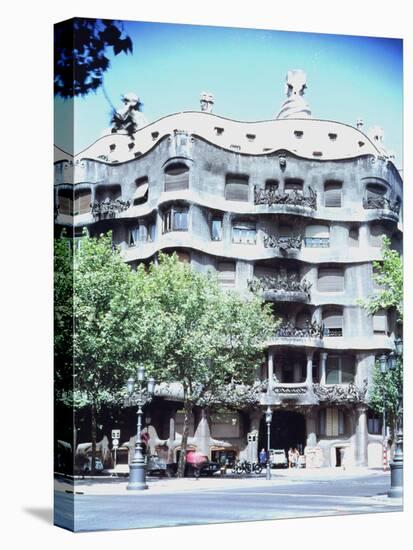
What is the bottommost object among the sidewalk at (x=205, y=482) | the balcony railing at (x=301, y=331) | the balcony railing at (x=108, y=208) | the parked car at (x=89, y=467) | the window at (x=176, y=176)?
the sidewalk at (x=205, y=482)

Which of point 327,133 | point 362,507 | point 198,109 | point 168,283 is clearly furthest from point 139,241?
point 362,507

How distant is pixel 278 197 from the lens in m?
23.5

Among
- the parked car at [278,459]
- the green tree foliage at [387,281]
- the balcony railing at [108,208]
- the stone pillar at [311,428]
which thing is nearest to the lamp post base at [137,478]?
the parked car at [278,459]

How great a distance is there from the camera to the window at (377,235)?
24219 millimetres

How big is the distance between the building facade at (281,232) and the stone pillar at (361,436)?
0.02m

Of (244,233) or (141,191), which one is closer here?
(141,191)

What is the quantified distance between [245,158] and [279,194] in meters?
0.80

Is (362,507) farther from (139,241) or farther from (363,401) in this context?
(139,241)

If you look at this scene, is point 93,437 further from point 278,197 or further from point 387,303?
point 387,303

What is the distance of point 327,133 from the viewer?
23703mm

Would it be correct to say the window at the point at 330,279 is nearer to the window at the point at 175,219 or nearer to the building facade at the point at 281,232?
the building facade at the point at 281,232

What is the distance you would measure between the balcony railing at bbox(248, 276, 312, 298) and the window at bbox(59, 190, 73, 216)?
3.48 m

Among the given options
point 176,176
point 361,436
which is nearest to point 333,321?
point 361,436

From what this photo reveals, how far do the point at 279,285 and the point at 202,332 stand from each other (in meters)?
1.52
